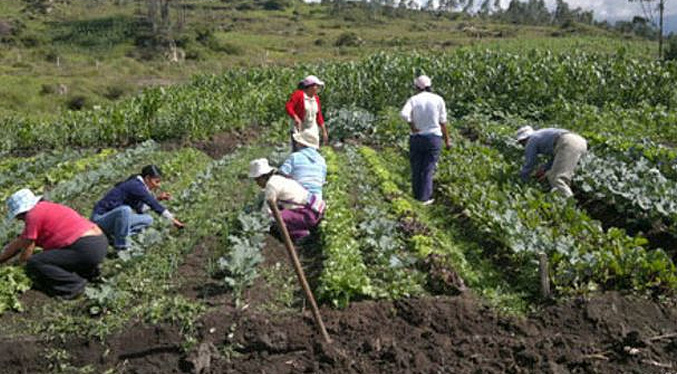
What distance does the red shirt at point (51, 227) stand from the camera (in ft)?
20.6

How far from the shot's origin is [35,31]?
2157 inches

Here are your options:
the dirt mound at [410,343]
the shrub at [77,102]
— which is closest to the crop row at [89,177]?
the dirt mound at [410,343]

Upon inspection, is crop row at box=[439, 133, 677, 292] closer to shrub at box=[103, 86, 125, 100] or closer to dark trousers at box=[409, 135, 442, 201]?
dark trousers at box=[409, 135, 442, 201]

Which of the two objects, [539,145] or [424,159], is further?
[424,159]

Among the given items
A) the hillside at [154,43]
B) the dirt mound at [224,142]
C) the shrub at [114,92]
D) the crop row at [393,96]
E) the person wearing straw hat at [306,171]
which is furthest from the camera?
the hillside at [154,43]

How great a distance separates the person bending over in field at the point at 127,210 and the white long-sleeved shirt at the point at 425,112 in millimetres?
3900

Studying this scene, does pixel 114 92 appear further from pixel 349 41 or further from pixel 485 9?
pixel 485 9

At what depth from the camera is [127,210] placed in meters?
7.57

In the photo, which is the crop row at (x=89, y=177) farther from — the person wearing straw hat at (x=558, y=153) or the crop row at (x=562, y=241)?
the person wearing straw hat at (x=558, y=153)

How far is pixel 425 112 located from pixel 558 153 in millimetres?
2073

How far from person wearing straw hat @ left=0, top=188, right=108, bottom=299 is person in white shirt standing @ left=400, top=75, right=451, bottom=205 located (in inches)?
193

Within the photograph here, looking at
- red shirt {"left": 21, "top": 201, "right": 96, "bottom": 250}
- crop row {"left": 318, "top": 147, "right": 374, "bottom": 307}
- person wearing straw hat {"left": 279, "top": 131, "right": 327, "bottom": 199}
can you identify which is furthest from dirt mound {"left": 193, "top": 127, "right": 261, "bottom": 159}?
red shirt {"left": 21, "top": 201, "right": 96, "bottom": 250}

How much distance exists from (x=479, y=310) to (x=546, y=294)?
0.70 metres

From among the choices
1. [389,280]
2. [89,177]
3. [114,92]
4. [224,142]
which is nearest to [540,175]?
[389,280]
